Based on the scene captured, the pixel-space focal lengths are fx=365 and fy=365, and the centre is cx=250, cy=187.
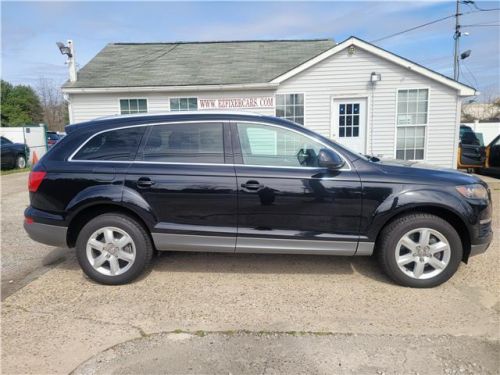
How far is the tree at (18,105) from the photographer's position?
117 ft

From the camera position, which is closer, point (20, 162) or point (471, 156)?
point (471, 156)

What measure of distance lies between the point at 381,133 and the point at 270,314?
8.90m

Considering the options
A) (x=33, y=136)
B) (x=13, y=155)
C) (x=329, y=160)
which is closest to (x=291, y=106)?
(x=329, y=160)

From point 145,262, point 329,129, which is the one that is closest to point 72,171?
point 145,262

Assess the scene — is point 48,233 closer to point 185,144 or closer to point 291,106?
point 185,144

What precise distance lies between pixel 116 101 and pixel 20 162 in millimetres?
8208

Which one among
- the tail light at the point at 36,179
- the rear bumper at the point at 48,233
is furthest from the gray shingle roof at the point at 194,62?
the rear bumper at the point at 48,233

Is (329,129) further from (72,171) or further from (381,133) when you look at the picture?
(72,171)

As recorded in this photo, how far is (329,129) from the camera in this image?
Result: 10914mm

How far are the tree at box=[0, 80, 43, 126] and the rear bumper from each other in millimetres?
36974

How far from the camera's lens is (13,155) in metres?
16.0

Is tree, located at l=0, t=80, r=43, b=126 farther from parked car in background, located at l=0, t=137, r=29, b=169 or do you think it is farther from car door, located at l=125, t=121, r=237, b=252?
car door, located at l=125, t=121, r=237, b=252

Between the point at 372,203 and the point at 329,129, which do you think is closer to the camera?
the point at 372,203

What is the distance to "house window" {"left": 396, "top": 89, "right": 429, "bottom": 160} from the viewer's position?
1070 cm
